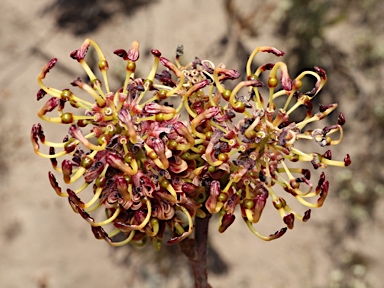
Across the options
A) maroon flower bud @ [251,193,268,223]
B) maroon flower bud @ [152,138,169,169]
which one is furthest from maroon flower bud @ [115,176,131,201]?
maroon flower bud @ [251,193,268,223]

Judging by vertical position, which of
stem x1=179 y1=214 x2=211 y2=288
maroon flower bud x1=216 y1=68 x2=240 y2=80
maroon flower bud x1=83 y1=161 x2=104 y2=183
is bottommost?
stem x1=179 y1=214 x2=211 y2=288

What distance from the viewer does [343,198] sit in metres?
5.12

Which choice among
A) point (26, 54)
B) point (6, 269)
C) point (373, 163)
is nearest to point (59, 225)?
point (6, 269)

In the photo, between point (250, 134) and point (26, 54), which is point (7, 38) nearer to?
point (26, 54)

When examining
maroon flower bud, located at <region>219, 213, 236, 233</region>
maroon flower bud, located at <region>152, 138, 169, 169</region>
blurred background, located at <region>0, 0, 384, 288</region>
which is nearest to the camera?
maroon flower bud, located at <region>152, 138, 169, 169</region>

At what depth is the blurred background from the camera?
4.71 m

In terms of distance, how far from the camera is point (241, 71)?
205 inches

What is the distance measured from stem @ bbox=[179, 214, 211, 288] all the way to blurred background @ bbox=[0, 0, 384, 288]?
255 cm

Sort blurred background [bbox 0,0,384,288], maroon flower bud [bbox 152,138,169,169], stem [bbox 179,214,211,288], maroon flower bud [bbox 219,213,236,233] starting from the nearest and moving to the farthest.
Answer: maroon flower bud [bbox 152,138,169,169] → maroon flower bud [bbox 219,213,236,233] → stem [bbox 179,214,211,288] → blurred background [bbox 0,0,384,288]

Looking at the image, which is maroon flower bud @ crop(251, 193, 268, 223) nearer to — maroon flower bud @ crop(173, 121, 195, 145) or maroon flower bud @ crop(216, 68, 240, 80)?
maroon flower bud @ crop(173, 121, 195, 145)

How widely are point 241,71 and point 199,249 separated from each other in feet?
11.0

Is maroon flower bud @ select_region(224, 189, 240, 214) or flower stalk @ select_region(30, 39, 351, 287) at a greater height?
flower stalk @ select_region(30, 39, 351, 287)

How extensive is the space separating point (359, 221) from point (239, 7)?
2.49 m

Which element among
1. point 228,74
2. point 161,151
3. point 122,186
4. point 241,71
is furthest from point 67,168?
point 241,71
